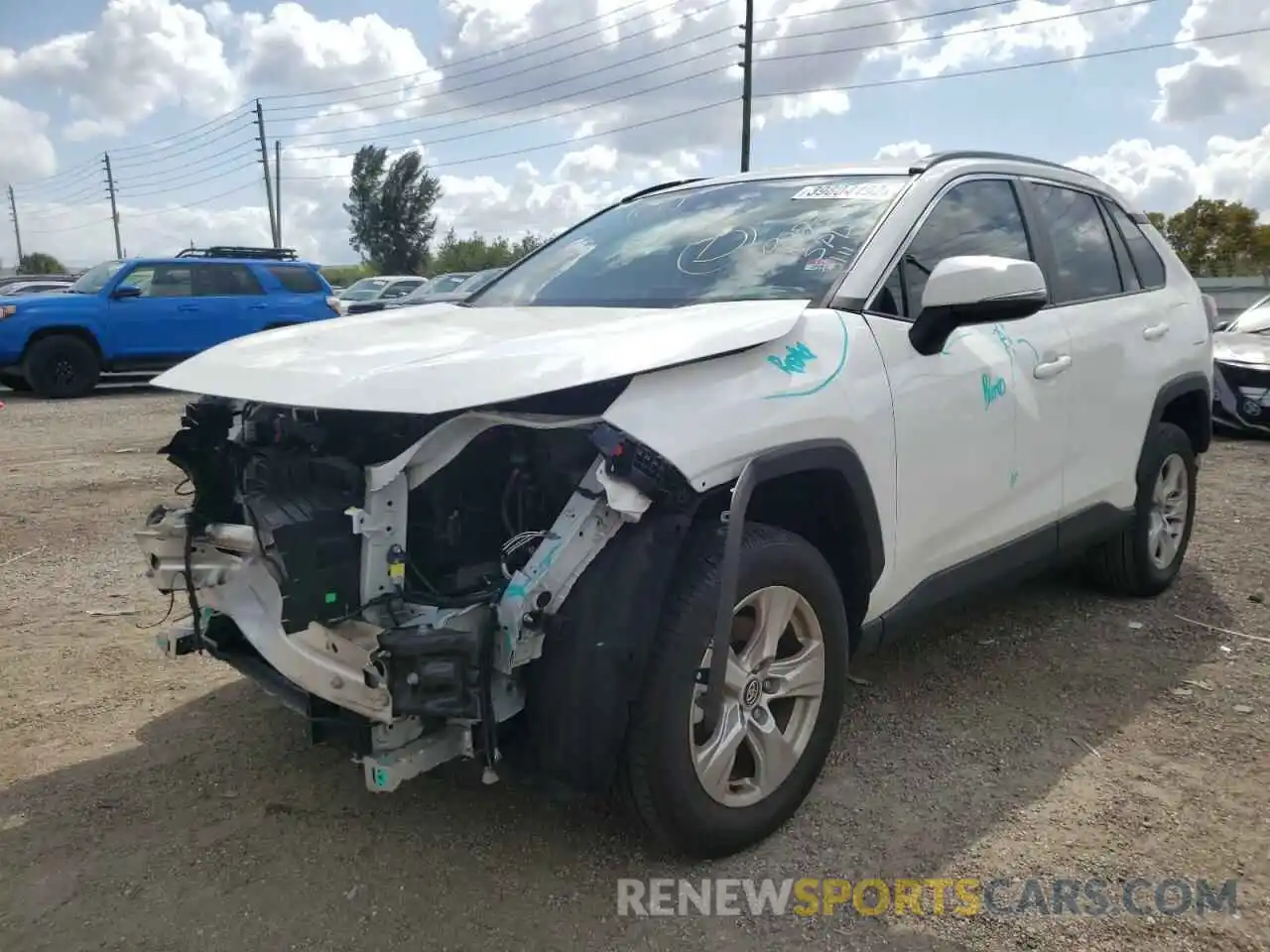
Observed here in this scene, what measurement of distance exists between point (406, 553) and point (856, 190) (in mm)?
1945

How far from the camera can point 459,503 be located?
2604mm

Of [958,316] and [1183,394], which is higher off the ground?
[958,316]

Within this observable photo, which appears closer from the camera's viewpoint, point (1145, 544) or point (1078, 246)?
point (1078, 246)

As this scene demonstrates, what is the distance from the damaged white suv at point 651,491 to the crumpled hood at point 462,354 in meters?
0.01

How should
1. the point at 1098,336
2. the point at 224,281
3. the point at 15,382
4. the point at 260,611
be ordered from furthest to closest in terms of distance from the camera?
the point at 224,281 → the point at 15,382 → the point at 1098,336 → the point at 260,611

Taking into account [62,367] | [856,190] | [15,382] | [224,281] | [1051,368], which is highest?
[856,190]

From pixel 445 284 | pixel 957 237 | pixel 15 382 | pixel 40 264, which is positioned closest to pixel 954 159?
pixel 957 237

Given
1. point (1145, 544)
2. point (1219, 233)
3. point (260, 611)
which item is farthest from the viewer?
point (1219, 233)

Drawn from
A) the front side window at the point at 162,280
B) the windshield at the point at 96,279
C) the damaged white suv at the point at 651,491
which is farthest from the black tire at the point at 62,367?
the damaged white suv at the point at 651,491

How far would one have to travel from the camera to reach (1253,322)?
34.1 feet

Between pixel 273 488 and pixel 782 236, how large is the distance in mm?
1756

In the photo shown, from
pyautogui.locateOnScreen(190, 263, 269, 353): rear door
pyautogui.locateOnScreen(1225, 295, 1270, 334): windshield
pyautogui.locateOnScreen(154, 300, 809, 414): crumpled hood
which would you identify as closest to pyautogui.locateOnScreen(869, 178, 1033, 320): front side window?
pyautogui.locateOnScreen(154, 300, 809, 414): crumpled hood

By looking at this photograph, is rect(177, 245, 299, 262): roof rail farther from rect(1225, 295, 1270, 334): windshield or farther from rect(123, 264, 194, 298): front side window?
rect(1225, 295, 1270, 334): windshield

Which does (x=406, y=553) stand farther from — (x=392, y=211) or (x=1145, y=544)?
(x=392, y=211)
